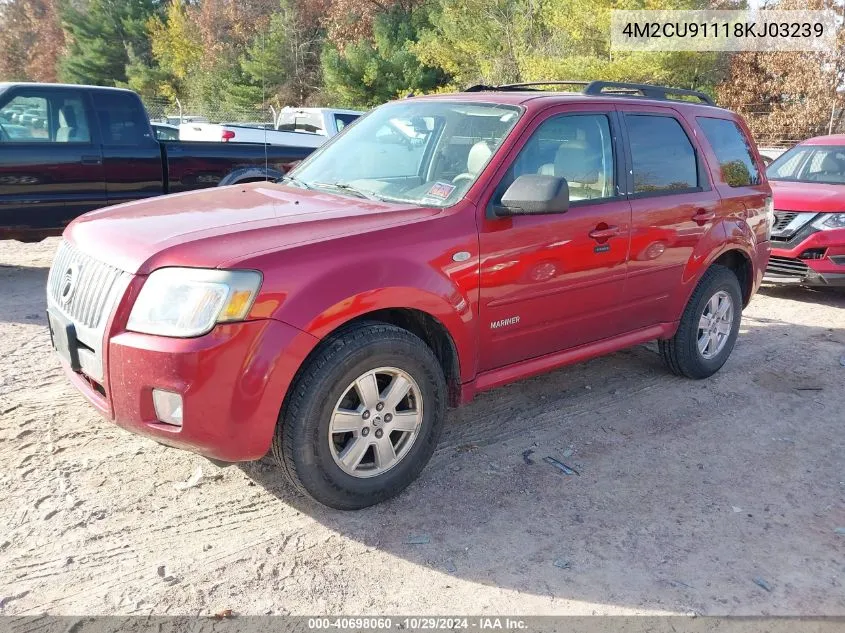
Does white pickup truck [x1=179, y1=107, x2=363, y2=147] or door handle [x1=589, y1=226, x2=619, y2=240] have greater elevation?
white pickup truck [x1=179, y1=107, x2=363, y2=147]

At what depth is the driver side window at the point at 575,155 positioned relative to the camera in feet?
12.4

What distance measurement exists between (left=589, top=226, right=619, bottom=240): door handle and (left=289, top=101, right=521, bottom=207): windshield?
77 cm

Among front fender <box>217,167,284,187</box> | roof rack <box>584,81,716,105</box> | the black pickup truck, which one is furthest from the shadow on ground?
roof rack <box>584,81,716,105</box>

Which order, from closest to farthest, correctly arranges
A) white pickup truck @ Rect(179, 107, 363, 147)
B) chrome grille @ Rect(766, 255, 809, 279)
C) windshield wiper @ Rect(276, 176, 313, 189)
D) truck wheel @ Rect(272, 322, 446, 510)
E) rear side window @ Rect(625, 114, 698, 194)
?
truck wheel @ Rect(272, 322, 446, 510)
windshield wiper @ Rect(276, 176, 313, 189)
rear side window @ Rect(625, 114, 698, 194)
chrome grille @ Rect(766, 255, 809, 279)
white pickup truck @ Rect(179, 107, 363, 147)

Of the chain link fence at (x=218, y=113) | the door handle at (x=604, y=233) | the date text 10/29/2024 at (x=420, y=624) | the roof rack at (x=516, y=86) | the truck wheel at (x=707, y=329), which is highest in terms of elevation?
the chain link fence at (x=218, y=113)

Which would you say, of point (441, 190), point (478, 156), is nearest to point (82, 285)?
point (441, 190)

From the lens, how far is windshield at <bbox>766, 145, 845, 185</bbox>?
841 centimetres

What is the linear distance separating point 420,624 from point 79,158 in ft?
20.7

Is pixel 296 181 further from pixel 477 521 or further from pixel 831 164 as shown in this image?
pixel 831 164

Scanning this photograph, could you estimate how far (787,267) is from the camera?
7.70m

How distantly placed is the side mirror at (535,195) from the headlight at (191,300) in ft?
4.40

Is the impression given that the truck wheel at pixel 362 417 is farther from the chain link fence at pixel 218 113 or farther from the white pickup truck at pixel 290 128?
the chain link fence at pixel 218 113

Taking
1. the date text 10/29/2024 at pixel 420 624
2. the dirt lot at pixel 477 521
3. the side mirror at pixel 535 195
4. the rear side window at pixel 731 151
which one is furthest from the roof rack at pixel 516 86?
the date text 10/29/2024 at pixel 420 624

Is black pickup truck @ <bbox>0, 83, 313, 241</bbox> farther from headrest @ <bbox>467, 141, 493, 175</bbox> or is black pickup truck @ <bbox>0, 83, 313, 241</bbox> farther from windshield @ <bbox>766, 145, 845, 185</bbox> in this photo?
windshield @ <bbox>766, 145, 845, 185</bbox>
